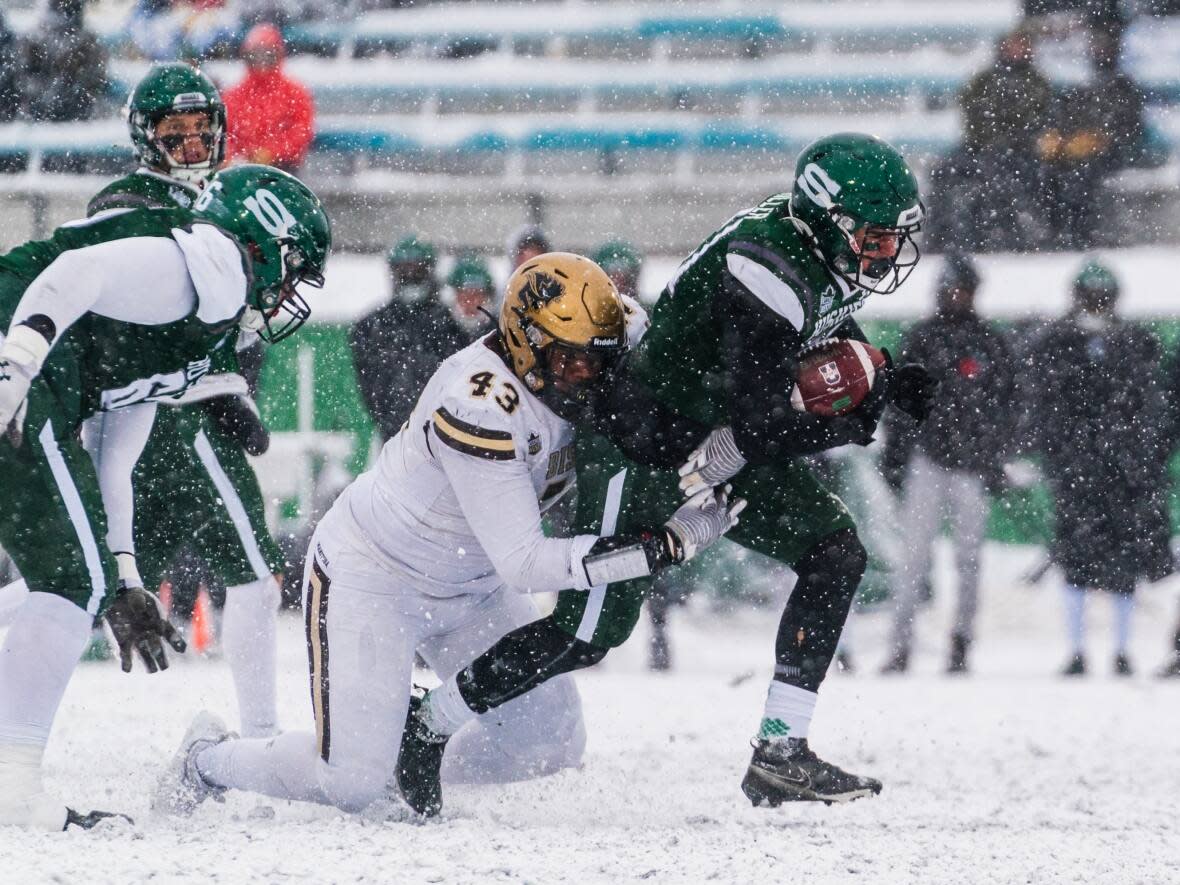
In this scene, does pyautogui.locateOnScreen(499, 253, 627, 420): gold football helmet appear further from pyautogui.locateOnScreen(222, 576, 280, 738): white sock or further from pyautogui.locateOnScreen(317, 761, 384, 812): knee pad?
pyautogui.locateOnScreen(222, 576, 280, 738): white sock

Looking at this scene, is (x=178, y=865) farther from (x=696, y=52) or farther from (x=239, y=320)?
(x=696, y=52)

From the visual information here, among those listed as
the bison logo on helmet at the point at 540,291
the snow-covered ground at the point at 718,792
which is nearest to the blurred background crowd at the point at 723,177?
the snow-covered ground at the point at 718,792

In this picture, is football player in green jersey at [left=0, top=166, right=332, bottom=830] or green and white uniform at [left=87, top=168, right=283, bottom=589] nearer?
football player in green jersey at [left=0, top=166, right=332, bottom=830]

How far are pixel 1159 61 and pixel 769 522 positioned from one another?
7.73 metres

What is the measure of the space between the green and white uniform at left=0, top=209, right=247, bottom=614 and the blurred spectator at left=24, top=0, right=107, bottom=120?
5687 mm

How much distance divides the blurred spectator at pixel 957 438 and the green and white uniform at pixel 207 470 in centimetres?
342

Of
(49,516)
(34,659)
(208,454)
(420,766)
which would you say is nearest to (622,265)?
(208,454)

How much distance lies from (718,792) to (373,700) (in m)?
1.20

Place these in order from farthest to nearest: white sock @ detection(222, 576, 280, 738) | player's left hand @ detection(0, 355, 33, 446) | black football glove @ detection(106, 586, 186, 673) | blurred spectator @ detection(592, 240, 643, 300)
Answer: blurred spectator @ detection(592, 240, 643, 300), white sock @ detection(222, 576, 280, 738), black football glove @ detection(106, 586, 186, 673), player's left hand @ detection(0, 355, 33, 446)

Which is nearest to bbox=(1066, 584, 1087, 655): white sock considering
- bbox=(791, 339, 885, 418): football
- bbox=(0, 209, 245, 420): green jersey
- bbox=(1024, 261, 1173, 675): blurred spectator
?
bbox=(1024, 261, 1173, 675): blurred spectator

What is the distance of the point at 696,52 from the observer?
11664 mm

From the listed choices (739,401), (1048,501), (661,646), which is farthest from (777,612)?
(739,401)

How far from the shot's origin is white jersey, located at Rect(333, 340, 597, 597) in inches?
151

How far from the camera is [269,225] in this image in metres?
3.94
